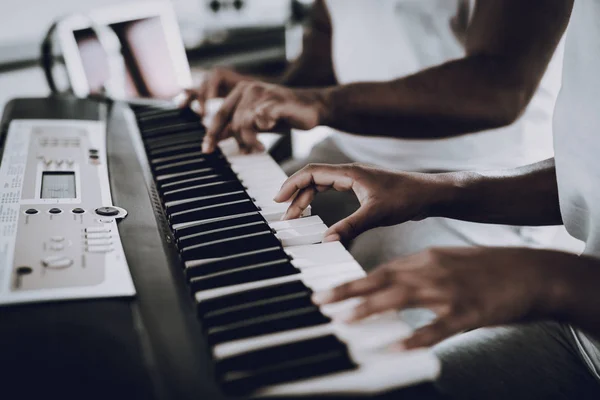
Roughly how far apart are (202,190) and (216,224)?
0.49ft

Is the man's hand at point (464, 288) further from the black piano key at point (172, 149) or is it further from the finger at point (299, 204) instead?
the black piano key at point (172, 149)

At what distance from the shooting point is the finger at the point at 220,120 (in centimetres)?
122

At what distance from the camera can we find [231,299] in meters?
0.68

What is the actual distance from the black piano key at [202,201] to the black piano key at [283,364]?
0.41 metres

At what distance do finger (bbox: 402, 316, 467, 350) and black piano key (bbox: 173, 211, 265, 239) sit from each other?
358mm

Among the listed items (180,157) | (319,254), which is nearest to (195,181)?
(180,157)

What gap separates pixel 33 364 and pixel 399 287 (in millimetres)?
361

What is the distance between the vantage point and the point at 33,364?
0.58 m

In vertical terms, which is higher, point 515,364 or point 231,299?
point 231,299

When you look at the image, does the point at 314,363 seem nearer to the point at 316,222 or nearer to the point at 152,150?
the point at 316,222

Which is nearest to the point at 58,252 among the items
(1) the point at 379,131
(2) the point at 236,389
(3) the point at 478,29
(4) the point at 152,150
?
(2) the point at 236,389

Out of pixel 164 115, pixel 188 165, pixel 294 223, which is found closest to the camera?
pixel 294 223

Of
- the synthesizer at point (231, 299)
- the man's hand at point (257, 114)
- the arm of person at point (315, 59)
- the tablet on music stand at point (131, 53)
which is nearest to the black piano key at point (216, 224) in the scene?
the synthesizer at point (231, 299)

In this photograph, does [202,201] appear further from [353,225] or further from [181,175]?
[353,225]
